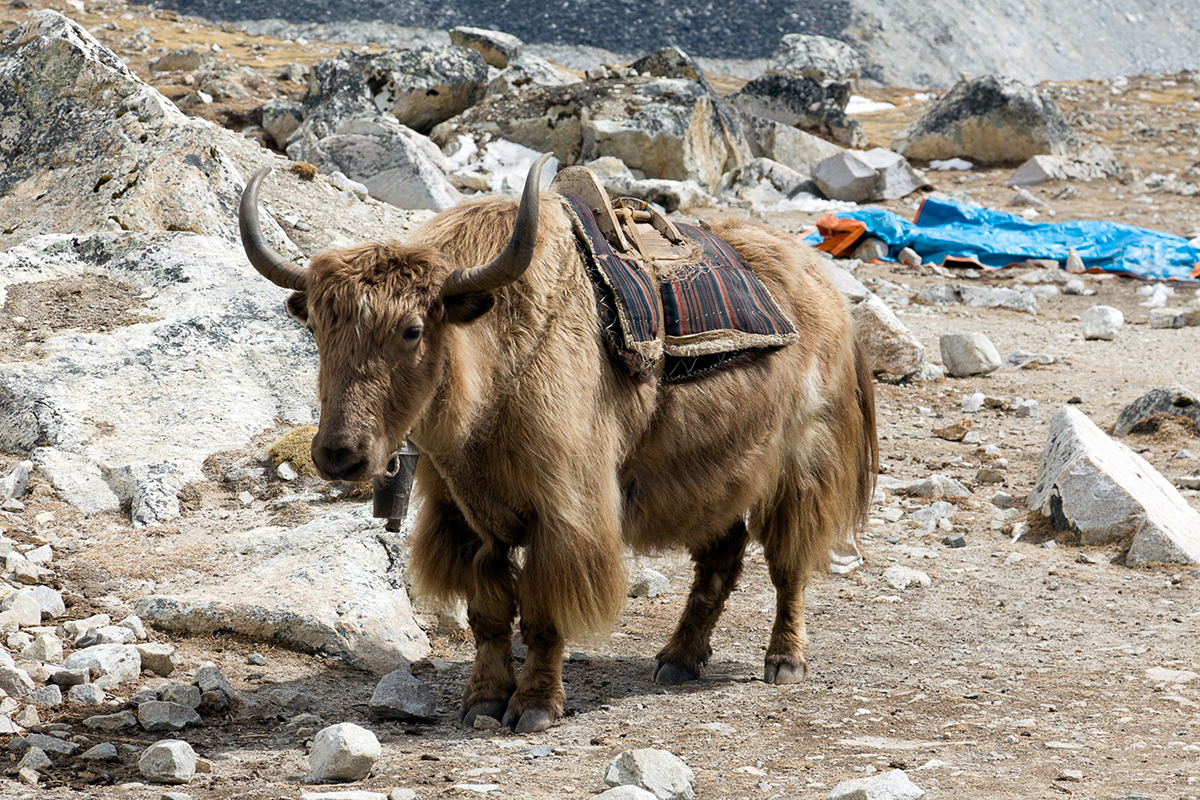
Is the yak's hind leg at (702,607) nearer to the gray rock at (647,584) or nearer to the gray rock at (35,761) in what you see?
the gray rock at (647,584)

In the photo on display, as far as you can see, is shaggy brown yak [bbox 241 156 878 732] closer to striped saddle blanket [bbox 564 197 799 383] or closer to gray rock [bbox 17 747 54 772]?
striped saddle blanket [bbox 564 197 799 383]

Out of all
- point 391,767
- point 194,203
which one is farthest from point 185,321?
point 391,767

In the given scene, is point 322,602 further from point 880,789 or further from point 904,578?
point 904,578

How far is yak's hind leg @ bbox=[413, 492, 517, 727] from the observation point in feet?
12.4

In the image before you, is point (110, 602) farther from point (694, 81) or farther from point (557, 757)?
point (694, 81)

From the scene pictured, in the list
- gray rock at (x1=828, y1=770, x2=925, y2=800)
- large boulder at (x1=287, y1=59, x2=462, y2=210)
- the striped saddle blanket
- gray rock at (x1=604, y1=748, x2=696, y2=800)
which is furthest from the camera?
large boulder at (x1=287, y1=59, x2=462, y2=210)

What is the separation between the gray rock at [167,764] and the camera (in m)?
2.96

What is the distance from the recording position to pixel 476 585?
12.6ft

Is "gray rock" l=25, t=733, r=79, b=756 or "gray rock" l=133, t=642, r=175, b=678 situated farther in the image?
"gray rock" l=133, t=642, r=175, b=678

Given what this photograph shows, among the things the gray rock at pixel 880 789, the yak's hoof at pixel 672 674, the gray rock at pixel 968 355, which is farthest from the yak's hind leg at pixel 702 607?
the gray rock at pixel 968 355

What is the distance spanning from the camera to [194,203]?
23.2ft

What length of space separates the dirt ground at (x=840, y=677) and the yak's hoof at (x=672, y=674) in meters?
0.05

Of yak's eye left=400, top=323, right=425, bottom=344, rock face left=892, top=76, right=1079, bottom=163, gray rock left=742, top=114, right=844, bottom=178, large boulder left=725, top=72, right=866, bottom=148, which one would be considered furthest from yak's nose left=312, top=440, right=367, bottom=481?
large boulder left=725, top=72, right=866, bottom=148

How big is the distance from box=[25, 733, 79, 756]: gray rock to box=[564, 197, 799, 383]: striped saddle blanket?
77.9 inches
